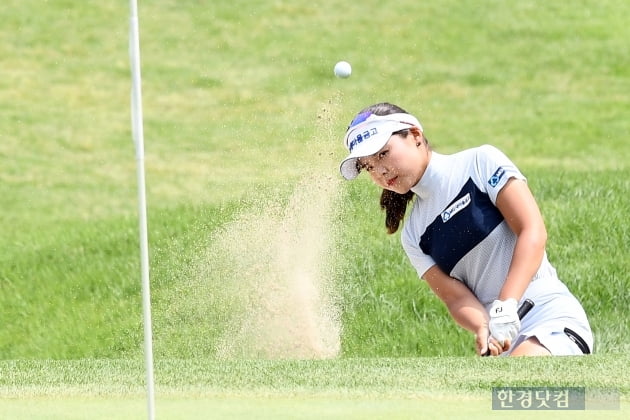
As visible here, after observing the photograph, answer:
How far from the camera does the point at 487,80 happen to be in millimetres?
18297

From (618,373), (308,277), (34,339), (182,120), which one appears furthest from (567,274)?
(182,120)

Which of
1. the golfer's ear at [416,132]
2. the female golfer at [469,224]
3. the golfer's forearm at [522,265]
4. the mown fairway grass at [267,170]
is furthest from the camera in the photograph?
the golfer's ear at [416,132]

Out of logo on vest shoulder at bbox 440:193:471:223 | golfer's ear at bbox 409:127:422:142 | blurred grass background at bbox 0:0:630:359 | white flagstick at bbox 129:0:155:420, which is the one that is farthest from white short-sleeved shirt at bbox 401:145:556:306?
blurred grass background at bbox 0:0:630:359

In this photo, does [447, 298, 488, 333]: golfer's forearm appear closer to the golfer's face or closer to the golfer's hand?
the golfer's hand

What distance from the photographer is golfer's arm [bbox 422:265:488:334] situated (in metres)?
4.74

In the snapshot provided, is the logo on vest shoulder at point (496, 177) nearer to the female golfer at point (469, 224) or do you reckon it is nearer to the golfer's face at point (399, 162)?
the female golfer at point (469, 224)

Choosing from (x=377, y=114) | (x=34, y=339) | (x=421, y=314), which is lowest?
(x=34, y=339)

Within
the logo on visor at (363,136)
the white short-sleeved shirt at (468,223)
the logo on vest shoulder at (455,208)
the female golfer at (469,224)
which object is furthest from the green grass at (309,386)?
the logo on visor at (363,136)

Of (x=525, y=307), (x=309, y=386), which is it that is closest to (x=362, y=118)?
(x=525, y=307)

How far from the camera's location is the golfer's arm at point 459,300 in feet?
15.6

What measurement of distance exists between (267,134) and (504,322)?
460 inches

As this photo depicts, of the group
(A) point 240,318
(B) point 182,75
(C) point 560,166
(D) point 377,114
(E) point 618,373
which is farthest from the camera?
(B) point 182,75

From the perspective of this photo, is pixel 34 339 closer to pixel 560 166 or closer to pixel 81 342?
pixel 81 342

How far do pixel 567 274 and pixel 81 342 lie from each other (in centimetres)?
415
